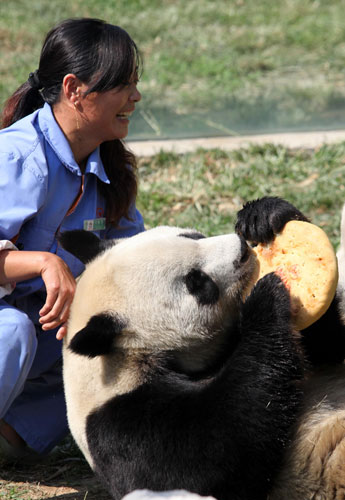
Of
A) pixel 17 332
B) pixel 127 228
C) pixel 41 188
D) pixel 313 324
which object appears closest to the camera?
pixel 17 332

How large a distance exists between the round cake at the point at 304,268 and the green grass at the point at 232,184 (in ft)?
6.29

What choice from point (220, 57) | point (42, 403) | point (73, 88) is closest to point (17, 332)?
point (42, 403)

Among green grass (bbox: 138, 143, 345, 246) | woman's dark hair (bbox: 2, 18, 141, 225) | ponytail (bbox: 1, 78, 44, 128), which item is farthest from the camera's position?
green grass (bbox: 138, 143, 345, 246)

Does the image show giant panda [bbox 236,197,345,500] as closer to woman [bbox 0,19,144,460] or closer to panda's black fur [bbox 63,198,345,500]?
panda's black fur [bbox 63,198,345,500]

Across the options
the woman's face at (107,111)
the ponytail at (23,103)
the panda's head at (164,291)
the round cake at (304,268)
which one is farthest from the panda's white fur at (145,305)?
the ponytail at (23,103)

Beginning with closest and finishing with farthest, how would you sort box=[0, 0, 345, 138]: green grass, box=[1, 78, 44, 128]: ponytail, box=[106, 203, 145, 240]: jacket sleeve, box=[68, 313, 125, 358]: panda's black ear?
box=[68, 313, 125, 358]: panda's black ear
box=[1, 78, 44, 128]: ponytail
box=[106, 203, 145, 240]: jacket sleeve
box=[0, 0, 345, 138]: green grass

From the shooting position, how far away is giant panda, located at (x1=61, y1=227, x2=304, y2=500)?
2.20 metres

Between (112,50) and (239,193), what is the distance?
89.7 inches

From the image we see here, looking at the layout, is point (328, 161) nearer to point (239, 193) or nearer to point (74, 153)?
point (239, 193)

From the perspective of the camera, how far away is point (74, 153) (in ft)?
10.3

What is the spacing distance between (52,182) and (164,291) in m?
0.85

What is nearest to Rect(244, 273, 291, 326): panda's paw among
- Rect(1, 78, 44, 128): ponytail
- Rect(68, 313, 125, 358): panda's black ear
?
Rect(68, 313, 125, 358): panda's black ear

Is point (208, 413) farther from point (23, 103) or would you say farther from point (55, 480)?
point (23, 103)

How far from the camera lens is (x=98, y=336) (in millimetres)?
2223
